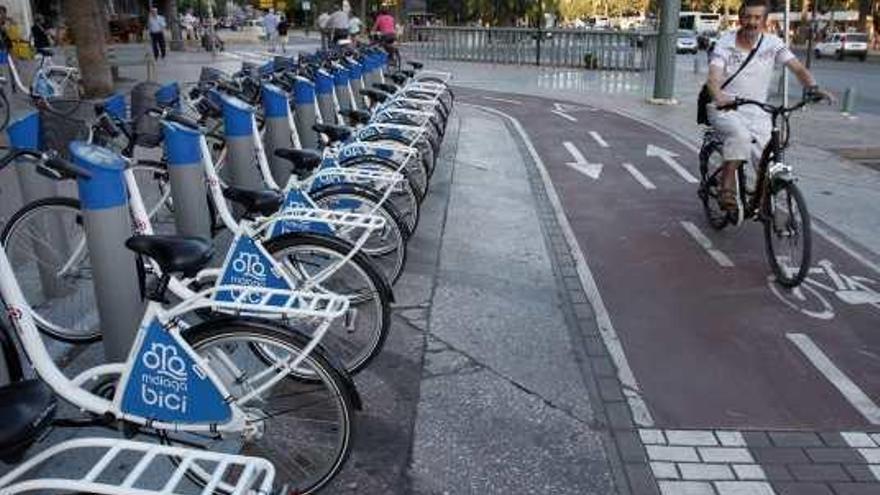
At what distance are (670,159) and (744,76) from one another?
416cm

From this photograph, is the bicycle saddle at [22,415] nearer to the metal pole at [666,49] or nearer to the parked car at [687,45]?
the metal pole at [666,49]

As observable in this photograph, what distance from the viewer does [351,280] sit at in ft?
13.1

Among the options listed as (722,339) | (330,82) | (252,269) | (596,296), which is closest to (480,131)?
(330,82)

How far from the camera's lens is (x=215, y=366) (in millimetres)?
2924

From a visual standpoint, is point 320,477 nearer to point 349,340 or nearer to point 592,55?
point 349,340

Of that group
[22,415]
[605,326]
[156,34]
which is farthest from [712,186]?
[156,34]

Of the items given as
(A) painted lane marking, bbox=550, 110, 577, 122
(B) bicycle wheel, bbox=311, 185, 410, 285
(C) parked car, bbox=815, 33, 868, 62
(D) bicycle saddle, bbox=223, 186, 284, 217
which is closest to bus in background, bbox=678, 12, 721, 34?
(C) parked car, bbox=815, 33, 868, 62

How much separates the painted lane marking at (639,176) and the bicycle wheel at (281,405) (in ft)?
21.2

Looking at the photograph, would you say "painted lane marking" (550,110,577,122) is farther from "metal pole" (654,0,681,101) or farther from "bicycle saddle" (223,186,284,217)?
"bicycle saddle" (223,186,284,217)

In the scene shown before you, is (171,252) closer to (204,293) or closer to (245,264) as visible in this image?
(204,293)

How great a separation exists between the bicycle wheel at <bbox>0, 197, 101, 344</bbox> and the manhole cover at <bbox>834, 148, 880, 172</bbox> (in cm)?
975

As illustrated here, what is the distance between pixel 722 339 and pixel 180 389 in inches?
132

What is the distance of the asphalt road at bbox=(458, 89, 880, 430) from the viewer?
406 cm

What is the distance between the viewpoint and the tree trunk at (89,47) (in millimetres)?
14570
